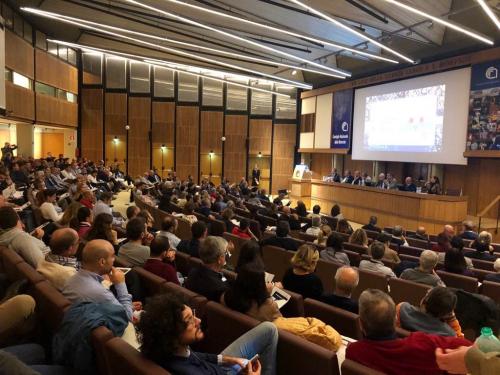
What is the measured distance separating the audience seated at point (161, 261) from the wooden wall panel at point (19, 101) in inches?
401

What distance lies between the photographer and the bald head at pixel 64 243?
302 cm

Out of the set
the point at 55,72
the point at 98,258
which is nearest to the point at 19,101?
the point at 55,72

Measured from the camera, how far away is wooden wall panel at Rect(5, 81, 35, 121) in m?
11.6

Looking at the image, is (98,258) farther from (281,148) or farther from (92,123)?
(281,148)

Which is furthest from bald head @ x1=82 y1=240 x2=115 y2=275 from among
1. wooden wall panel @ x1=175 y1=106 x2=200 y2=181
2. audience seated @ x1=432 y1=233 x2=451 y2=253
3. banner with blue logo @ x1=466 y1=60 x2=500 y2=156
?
wooden wall panel @ x1=175 y1=106 x2=200 y2=181

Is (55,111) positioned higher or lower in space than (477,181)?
higher

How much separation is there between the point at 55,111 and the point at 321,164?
1066 centimetres

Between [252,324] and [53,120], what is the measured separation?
49.6 ft

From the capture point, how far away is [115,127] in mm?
18672

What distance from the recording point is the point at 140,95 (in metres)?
18.8

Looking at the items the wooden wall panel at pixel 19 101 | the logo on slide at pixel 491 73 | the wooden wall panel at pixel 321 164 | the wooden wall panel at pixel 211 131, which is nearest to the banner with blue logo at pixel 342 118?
Answer: the wooden wall panel at pixel 321 164

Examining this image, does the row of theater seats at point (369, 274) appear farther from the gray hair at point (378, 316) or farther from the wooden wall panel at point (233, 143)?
the wooden wall panel at point (233, 143)

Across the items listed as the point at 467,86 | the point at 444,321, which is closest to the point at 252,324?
the point at 444,321

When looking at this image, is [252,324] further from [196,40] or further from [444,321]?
[196,40]
